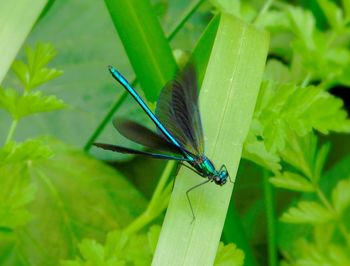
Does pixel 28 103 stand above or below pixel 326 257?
above

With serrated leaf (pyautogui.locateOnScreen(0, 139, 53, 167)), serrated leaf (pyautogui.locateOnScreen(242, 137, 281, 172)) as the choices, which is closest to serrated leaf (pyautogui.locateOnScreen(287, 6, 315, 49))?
serrated leaf (pyautogui.locateOnScreen(242, 137, 281, 172))

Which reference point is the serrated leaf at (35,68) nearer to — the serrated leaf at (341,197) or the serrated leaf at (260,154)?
the serrated leaf at (260,154)

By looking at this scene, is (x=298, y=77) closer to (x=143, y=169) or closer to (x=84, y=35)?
(x=143, y=169)

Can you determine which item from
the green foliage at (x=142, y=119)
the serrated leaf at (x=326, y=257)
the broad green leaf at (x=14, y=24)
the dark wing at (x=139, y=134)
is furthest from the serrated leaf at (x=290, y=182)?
the broad green leaf at (x=14, y=24)

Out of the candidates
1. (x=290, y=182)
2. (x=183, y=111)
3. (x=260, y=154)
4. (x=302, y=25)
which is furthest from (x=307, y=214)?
(x=302, y=25)

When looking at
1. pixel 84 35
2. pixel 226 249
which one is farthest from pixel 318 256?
pixel 84 35

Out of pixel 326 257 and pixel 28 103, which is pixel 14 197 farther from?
pixel 326 257
